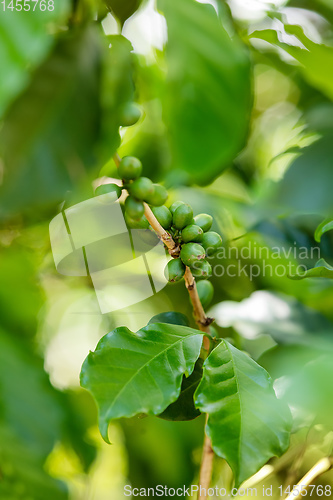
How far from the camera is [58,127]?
737 mm

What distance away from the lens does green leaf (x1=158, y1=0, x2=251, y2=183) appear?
0.60 metres

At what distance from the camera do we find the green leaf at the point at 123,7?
69cm

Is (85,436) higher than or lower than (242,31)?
lower

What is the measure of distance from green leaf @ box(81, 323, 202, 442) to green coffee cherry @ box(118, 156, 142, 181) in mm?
148

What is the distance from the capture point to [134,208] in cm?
43

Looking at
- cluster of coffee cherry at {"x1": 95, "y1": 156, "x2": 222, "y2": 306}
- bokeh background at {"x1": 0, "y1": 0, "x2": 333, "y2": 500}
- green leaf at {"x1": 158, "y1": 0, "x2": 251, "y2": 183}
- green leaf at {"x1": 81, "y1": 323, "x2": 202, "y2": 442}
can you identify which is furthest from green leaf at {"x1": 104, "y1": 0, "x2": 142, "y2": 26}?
green leaf at {"x1": 81, "y1": 323, "x2": 202, "y2": 442}

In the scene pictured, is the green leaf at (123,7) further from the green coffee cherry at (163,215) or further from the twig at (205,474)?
the twig at (205,474)

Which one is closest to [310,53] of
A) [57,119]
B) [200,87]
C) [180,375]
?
[200,87]

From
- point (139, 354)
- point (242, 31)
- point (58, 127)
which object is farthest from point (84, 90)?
point (139, 354)

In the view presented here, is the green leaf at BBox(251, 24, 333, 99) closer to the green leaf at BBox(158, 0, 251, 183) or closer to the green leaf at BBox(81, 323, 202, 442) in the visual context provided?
Answer: the green leaf at BBox(158, 0, 251, 183)

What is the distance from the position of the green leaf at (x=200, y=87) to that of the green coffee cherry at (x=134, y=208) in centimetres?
18

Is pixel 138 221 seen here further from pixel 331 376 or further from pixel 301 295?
pixel 301 295

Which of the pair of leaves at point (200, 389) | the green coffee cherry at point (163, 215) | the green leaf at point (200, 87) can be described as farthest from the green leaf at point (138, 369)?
the green leaf at point (200, 87)

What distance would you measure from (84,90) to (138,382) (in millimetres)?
491
